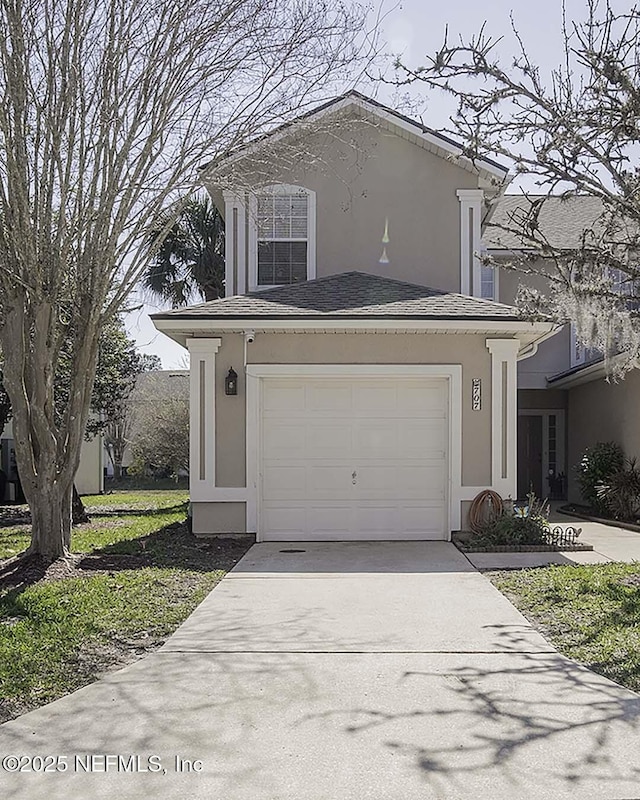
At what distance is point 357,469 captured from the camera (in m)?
12.3

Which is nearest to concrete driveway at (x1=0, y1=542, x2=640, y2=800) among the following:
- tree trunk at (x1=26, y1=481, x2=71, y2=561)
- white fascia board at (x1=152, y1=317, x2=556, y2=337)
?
tree trunk at (x1=26, y1=481, x2=71, y2=561)

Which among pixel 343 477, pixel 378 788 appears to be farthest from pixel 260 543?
pixel 378 788

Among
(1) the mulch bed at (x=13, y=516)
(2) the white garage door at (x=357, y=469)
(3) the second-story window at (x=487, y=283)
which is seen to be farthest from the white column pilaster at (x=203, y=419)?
(3) the second-story window at (x=487, y=283)

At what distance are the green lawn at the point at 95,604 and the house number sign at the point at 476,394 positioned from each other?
12.3ft

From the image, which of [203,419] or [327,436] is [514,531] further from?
[203,419]

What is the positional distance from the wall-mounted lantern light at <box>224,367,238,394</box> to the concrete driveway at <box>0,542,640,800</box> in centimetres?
468

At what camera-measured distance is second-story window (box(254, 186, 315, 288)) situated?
14.9 m

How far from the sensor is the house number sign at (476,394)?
12.1 m

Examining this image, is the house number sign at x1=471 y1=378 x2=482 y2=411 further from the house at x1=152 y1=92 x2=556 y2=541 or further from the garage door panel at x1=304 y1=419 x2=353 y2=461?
the garage door panel at x1=304 y1=419 x2=353 y2=461

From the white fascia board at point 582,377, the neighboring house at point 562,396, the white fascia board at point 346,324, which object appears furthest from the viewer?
the neighboring house at point 562,396

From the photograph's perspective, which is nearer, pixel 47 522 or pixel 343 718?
pixel 343 718

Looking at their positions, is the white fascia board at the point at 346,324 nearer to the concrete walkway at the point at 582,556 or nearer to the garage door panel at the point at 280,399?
the garage door panel at the point at 280,399

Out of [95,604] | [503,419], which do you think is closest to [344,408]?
[503,419]

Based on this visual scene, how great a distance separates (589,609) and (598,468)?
30.9 ft
